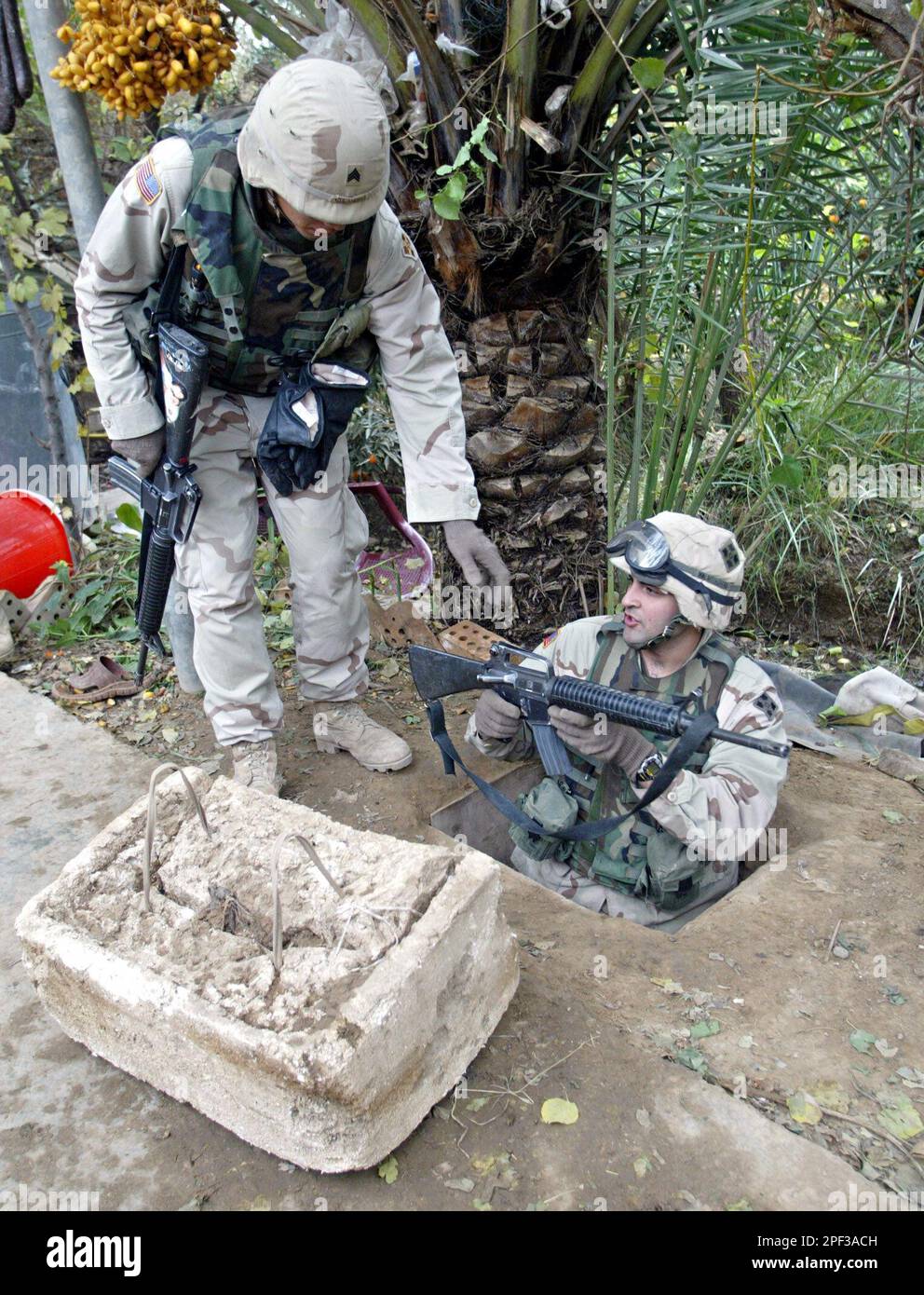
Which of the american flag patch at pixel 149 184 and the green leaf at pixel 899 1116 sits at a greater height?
the american flag patch at pixel 149 184

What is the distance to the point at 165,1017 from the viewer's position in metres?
1.78

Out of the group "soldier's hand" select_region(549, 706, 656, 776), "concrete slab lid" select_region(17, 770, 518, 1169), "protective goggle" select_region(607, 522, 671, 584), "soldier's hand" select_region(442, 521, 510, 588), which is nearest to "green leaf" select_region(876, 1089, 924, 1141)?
"concrete slab lid" select_region(17, 770, 518, 1169)

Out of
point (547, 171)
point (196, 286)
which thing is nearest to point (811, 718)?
point (547, 171)

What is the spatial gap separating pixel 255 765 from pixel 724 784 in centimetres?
130

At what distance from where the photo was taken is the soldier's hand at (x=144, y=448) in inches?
106

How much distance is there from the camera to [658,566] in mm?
2633

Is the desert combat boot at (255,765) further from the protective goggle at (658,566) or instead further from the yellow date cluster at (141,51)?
the yellow date cluster at (141,51)

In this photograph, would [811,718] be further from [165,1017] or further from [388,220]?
[165,1017]

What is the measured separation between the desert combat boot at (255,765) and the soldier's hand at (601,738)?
843 mm

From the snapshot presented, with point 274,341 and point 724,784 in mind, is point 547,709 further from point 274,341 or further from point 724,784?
point 274,341

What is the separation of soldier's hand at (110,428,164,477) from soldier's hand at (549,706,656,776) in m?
1.25

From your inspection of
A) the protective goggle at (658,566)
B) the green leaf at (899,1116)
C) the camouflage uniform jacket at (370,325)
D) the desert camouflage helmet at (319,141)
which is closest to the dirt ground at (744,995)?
the green leaf at (899,1116)

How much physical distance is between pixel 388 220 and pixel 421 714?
1615 mm


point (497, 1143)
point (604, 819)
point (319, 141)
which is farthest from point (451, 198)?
point (497, 1143)
